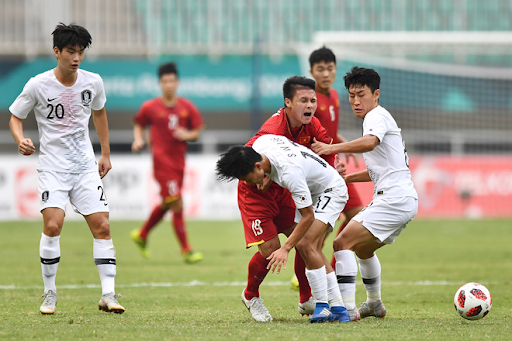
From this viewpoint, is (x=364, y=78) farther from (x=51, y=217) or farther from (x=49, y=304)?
(x=49, y=304)

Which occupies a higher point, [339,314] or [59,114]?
[59,114]

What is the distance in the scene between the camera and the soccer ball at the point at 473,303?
5.91 metres

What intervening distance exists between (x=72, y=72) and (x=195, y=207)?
12.4 meters

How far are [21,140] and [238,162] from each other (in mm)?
1845

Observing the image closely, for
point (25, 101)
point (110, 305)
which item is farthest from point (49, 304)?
point (25, 101)

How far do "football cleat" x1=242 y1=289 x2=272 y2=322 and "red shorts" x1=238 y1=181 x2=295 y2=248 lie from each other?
480 millimetres

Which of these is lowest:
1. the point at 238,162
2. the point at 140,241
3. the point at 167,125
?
the point at 140,241

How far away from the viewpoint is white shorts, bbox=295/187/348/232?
19.9 feet

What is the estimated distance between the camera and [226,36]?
87.5ft

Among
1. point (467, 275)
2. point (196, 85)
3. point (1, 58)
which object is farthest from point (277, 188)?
point (1, 58)

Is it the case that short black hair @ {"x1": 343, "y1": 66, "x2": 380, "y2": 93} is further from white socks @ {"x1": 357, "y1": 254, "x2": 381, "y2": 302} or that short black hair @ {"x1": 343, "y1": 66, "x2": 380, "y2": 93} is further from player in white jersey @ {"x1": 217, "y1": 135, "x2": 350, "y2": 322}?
white socks @ {"x1": 357, "y1": 254, "x2": 381, "y2": 302}

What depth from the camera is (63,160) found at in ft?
21.0

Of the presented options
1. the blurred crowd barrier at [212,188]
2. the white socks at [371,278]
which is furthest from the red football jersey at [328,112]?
the blurred crowd barrier at [212,188]

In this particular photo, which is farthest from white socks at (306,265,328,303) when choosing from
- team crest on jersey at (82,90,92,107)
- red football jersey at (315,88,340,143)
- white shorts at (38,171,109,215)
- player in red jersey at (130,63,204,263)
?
player in red jersey at (130,63,204,263)
